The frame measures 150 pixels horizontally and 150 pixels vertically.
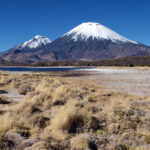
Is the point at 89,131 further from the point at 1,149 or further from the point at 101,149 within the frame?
the point at 1,149

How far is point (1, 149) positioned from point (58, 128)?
1.92 m

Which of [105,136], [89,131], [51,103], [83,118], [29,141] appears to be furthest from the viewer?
[51,103]

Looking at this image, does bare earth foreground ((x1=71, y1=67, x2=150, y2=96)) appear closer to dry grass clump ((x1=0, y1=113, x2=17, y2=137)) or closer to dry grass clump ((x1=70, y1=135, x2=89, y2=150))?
dry grass clump ((x1=70, y1=135, x2=89, y2=150))

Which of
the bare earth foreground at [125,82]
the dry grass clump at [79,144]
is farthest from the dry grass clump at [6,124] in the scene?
the bare earth foreground at [125,82]

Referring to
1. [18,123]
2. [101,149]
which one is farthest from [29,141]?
[101,149]

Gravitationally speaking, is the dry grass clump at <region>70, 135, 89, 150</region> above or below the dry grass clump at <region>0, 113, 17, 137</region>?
below

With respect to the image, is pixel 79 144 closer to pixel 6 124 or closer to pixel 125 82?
pixel 6 124

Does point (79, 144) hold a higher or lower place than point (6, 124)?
lower

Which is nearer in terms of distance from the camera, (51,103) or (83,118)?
(83,118)

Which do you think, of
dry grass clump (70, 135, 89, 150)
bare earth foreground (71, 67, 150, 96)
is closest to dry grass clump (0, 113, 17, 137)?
dry grass clump (70, 135, 89, 150)

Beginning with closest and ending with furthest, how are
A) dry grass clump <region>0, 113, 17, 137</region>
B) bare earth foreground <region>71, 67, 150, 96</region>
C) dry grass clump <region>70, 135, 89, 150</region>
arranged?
dry grass clump <region>70, 135, 89, 150</region>
dry grass clump <region>0, 113, 17, 137</region>
bare earth foreground <region>71, 67, 150, 96</region>

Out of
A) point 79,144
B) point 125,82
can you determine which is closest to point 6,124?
point 79,144

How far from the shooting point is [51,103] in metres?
9.96

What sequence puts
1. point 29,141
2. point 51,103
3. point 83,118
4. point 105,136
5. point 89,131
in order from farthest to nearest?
point 51,103 → point 83,118 → point 89,131 → point 105,136 → point 29,141
